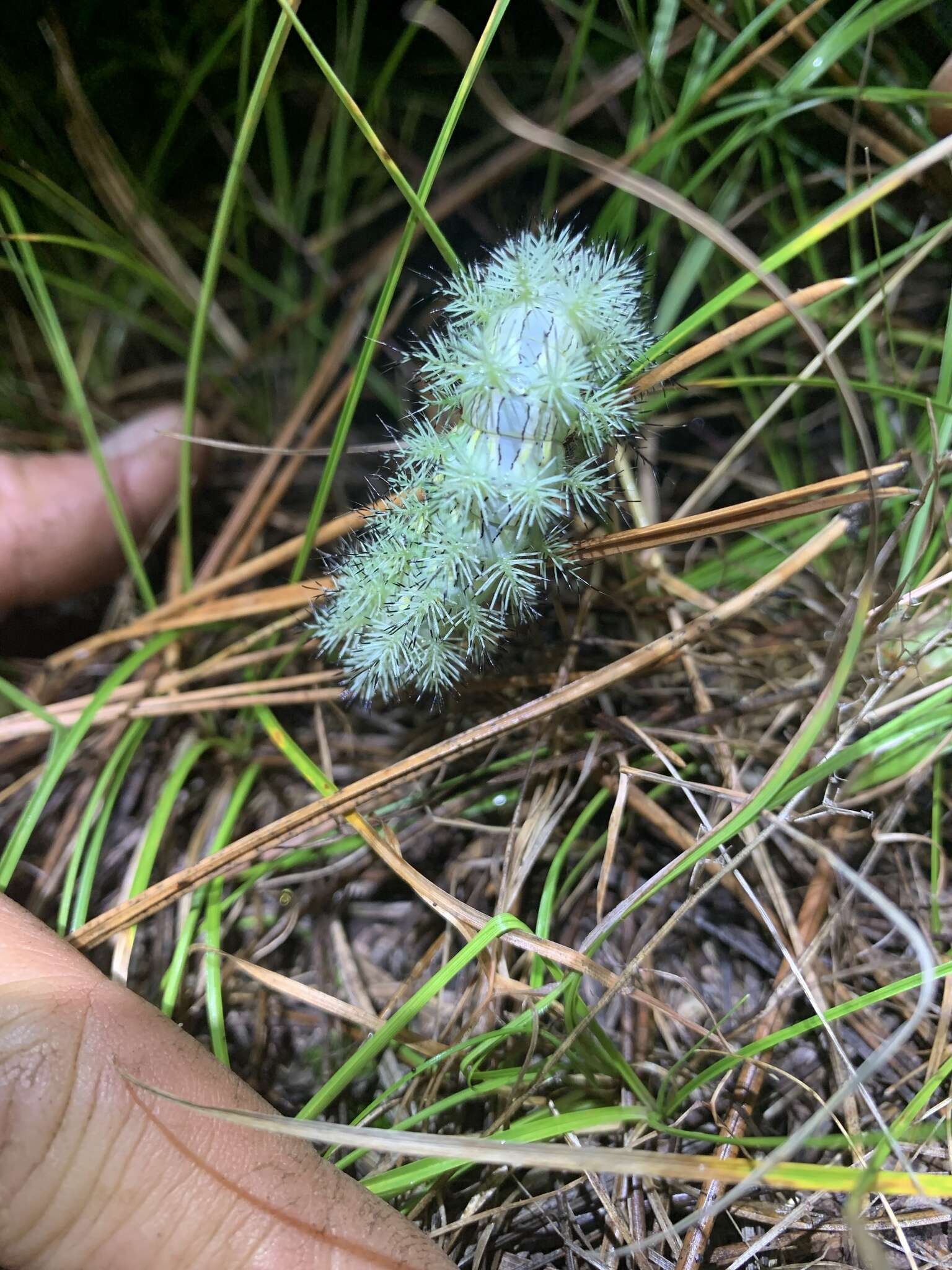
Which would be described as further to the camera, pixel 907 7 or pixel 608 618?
pixel 608 618

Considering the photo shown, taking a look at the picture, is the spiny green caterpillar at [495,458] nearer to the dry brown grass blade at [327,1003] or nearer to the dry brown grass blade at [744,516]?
the dry brown grass blade at [744,516]

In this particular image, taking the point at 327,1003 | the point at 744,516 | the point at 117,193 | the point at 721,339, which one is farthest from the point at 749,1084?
the point at 117,193

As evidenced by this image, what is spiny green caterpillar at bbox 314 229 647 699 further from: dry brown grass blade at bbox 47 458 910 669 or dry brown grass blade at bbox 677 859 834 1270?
dry brown grass blade at bbox 677 859 834 1270

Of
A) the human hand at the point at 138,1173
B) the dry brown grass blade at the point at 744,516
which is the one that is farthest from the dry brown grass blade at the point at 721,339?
the human hand at the point at 138,1173

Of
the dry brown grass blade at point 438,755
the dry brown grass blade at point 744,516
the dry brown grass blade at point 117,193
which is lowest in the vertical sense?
the dry brown grass blade at point 438,755

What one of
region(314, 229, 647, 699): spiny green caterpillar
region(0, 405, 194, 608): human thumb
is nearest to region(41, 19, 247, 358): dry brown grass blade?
region(0, 405, 194, 608): human thumb

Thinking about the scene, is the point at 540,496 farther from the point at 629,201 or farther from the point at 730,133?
the point at 730,133

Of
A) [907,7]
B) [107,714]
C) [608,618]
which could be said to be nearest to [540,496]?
[608,618]
